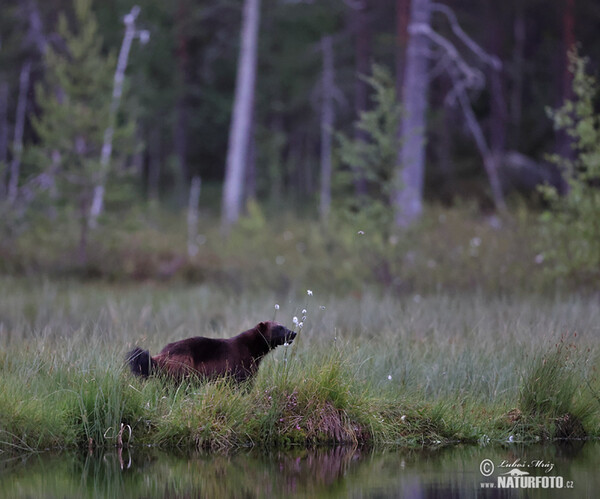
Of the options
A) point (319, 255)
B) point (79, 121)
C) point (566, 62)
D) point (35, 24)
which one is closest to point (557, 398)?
point (319, 255)

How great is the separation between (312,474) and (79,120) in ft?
49.1

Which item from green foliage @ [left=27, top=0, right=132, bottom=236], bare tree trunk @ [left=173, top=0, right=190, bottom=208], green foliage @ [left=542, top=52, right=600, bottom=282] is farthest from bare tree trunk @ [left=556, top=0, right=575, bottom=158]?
bare tree trunk @ [left=173, top=0, right=190, bottom=208]

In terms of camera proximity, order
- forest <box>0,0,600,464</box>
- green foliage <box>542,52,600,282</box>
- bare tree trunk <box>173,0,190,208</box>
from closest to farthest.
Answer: forest <box>0,0,600,464</box>
green foliage <box>542,52,600,282</box>
bare tree trunk <box>173,0,190,208</box>

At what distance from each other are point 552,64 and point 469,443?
32.4 meters

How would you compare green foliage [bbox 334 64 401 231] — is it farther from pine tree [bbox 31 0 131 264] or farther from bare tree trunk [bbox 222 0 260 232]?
bare tree trunk [bbox 222 0 260 232]

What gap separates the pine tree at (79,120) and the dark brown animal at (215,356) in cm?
1308

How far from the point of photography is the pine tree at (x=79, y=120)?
19828 mm

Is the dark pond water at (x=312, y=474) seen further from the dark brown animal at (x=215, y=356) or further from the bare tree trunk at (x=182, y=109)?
the bare tree trunk at (x=182, y=109)

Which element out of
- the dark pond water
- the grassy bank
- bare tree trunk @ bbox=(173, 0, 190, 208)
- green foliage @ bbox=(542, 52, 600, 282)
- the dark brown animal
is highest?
bare tree trunk @ bbox=(173, 0, 190, 208)

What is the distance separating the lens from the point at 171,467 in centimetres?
684

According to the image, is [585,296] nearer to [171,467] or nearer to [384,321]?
[384,321]

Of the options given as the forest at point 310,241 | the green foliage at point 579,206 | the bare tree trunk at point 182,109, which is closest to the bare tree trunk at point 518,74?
the forest at point 310,241

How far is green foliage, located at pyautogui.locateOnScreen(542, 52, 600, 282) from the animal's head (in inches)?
285

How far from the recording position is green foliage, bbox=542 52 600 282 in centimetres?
1326
